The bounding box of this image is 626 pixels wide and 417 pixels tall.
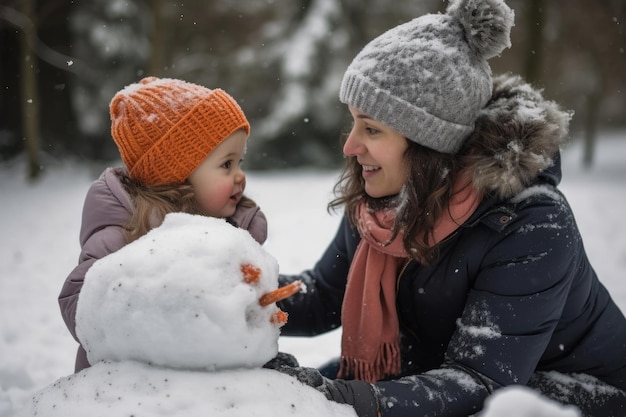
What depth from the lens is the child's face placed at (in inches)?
87.7

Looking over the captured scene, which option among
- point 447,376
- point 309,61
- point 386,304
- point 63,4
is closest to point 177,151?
point 386,304

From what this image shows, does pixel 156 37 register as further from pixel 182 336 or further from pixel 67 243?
pixel 182 336

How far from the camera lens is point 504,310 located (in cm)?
191

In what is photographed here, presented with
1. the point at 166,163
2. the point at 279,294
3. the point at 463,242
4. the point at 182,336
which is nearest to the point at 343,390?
the point at 279,294

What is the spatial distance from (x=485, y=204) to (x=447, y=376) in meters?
0.61

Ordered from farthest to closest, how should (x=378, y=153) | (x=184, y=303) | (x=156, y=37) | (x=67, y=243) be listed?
(x=156, y=37)
(x=67, y=243)
(x=378, y=153)
(x=184, y=303)

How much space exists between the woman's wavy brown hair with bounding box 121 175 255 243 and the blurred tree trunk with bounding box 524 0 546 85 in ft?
26.6

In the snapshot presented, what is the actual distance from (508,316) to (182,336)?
3.51ft

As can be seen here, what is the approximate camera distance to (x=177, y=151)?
7.03 ft

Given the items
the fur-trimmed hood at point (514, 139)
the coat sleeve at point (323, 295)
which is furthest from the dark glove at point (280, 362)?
the fur-trimmed hood at point (514, 139)

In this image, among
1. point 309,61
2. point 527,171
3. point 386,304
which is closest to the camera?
point 527,171

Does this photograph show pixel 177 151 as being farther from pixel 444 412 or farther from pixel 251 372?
pixel 444 412

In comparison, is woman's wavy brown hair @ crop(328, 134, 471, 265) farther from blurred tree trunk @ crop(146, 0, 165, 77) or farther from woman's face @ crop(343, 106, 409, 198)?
blurred tree trunk @ crop(146, 0, 165, 77)

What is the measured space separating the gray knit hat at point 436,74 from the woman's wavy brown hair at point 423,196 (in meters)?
0.05
